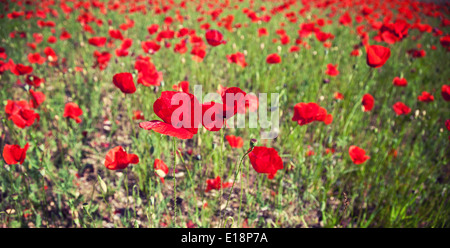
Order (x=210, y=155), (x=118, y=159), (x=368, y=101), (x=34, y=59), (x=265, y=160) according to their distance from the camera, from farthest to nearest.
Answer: (x=34, y=59), (x=368, y=101), (x=210, y=155), (x=118, y=159), (x=265, y=160)

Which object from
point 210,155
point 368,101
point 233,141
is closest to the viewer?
point 233,141

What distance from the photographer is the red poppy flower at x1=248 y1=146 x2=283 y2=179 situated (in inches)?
47.4

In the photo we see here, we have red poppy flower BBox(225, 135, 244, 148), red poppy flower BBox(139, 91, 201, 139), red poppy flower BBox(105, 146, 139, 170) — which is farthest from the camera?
red poppy flower BBox(225, 135, 244, 148)

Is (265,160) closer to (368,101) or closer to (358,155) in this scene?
(358,155)

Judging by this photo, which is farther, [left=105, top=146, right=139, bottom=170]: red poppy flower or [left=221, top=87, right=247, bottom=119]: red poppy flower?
[left=105, top=146, right=139, bottom=170]: red poppy flower

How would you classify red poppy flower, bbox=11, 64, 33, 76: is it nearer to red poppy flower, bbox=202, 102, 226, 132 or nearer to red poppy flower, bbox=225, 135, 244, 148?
red poppy flower, bbox=225, 135, 244, 148

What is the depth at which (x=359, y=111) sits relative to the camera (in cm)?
278

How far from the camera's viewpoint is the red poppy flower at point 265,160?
1.20m

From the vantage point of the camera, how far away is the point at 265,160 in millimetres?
1214

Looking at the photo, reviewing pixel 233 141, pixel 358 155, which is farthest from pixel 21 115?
pixel 358 155

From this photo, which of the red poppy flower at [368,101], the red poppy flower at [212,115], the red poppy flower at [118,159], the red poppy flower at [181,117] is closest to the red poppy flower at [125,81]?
the red poppy flower at [118,159]

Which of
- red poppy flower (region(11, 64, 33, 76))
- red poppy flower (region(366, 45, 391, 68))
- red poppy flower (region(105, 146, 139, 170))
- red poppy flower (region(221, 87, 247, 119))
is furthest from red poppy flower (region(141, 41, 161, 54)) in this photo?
red poppy flower (region(366, 45, 391, 68))

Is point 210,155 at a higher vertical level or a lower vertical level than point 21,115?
lower
